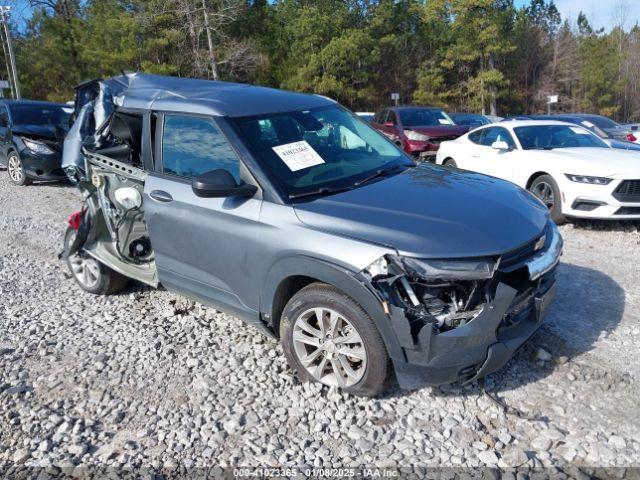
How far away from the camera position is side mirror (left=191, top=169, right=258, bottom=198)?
11.3 ft

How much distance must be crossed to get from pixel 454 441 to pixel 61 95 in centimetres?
4819

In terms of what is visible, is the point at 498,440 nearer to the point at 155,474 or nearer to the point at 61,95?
the point at 155,474

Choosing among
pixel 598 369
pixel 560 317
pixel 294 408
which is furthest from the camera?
pixel 560 317

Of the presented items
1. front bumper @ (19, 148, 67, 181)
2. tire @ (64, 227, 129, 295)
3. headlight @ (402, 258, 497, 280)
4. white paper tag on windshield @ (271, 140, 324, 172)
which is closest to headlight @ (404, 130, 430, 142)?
front bumper @ (19, 148, 67, 181)

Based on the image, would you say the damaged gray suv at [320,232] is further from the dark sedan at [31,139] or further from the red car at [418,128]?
the red car at [418,128]

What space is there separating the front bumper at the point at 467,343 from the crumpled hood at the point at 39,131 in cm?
1012

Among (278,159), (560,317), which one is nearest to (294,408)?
(278,159)

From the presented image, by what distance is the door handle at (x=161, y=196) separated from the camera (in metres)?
4.03

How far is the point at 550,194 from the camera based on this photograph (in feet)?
24.5

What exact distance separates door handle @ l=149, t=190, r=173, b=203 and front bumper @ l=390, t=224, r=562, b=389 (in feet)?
6.49

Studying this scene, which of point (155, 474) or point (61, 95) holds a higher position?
point (61, 95)

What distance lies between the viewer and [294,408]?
3.36 meters

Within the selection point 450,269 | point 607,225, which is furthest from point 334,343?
point 607,225

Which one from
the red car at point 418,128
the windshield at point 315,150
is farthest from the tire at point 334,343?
the red car at point 418,128
